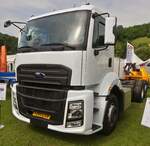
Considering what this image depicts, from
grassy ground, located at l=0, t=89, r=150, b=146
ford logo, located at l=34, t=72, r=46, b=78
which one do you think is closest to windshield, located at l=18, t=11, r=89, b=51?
ford logo, located at l=34, t=72, r=46, b=78

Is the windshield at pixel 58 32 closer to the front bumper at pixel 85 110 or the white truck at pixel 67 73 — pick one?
the white truck at pixel 67 73

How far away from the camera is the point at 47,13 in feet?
18.4

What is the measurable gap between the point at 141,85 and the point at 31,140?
18.3 ft

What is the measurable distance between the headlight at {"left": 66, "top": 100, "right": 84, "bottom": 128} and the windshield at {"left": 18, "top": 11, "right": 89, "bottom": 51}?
99 centimetres

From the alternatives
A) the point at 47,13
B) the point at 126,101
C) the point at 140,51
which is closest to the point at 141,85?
the point at 126,101

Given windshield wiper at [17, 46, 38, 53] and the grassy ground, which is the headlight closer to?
the grassy ground

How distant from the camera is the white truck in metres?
4.62

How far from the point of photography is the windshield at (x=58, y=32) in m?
4.74

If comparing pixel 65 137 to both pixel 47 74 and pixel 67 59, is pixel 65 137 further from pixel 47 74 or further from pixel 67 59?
pixel 67 59

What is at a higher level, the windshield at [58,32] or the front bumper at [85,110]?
the windshield at [58,32]

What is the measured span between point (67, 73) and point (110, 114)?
148 cm

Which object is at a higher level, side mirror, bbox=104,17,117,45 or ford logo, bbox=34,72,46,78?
side mirror, bbox=104,17,117,45

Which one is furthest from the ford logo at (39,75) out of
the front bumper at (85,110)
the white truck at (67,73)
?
the front bumper at (85,110)

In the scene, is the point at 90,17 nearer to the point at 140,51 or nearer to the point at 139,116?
the point at 139,116
